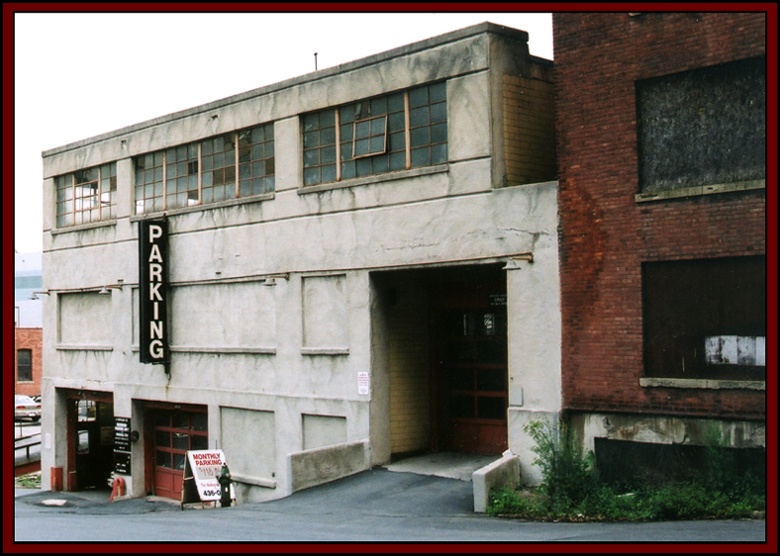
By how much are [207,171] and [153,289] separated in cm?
373

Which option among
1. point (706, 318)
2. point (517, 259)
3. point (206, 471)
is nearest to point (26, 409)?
point (206, 471)

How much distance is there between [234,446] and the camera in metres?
22.6

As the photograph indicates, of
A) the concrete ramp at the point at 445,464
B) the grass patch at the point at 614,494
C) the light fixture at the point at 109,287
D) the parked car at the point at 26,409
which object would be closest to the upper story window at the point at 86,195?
the light fixture at the point at 109,287

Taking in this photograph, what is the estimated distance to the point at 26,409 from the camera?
49906 mm

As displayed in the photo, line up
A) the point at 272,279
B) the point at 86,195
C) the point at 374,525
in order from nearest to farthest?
the point at 374,525, the point at 272,279, the point at 86,195

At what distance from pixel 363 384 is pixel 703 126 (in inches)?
358

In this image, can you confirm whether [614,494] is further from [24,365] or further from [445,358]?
[24,365]

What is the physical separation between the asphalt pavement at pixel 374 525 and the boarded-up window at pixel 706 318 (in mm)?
2622

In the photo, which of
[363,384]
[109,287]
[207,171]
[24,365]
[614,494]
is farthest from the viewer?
[24,365]

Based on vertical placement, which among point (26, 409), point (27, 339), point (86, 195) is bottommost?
point (26, 409)

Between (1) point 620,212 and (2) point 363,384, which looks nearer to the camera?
(1) point 620,212

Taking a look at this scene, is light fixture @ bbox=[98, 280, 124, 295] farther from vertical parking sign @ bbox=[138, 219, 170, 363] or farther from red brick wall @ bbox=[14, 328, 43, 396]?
red brick wall @ bbox=[14, 328, 43, 396]

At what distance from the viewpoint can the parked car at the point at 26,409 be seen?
161 feet

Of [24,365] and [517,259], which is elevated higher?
[517,259]
